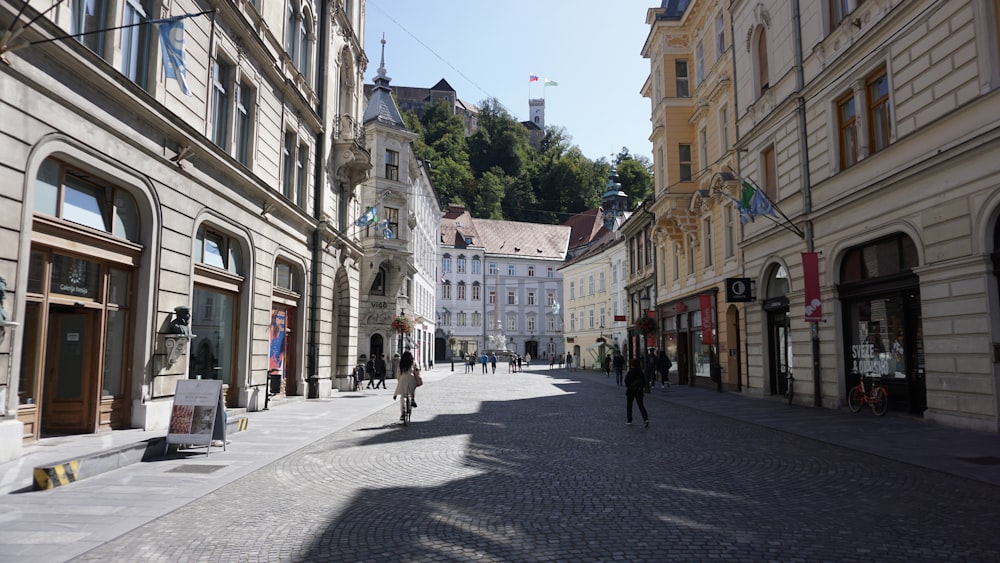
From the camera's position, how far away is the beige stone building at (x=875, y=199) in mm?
11953

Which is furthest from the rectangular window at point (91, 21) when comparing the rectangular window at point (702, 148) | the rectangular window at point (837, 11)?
the rectangular window at point (702, 148)

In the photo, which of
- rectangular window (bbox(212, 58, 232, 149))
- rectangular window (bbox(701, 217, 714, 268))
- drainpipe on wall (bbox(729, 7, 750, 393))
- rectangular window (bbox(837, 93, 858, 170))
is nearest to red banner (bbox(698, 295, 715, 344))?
drainpipe on wall (bbox(729, 7, 750, 393))

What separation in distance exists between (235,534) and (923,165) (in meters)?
13.6

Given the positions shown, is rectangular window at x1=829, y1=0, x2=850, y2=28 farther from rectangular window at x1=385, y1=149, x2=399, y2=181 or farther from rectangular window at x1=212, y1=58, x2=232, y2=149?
rectangular window at x1=385, y1=149, x2=399, y2=181

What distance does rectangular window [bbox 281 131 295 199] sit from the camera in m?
19.7

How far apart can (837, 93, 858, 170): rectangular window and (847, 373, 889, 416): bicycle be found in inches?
204

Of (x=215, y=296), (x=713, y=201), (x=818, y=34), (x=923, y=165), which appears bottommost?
(x=215, y=296)

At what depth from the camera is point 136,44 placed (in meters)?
11.9

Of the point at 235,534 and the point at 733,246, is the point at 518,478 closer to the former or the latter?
the point at 235,534

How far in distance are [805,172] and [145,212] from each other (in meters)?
16.1

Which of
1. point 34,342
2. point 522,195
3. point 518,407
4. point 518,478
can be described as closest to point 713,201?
point 518,407

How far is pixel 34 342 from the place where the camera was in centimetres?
964

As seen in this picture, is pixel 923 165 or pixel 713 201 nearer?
pixel 923 165

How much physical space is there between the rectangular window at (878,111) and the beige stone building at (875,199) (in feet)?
0.14
